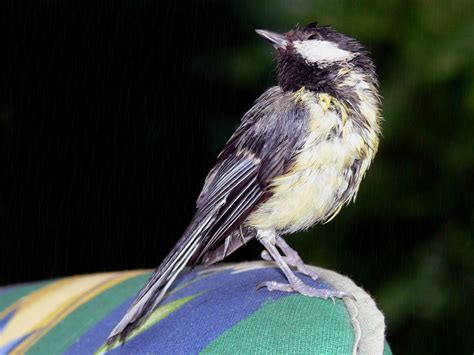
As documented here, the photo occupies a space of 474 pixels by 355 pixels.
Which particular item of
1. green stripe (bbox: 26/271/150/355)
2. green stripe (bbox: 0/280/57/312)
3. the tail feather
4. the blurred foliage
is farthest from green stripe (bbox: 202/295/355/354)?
the blurred foliage

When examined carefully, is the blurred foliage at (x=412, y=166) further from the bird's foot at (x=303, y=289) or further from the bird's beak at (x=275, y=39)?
the bird's foot at (x=303, y=289)

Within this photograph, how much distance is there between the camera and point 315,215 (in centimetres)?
236

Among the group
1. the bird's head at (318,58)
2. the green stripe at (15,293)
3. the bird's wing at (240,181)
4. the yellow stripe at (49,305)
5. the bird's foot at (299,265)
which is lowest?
the green stripe at (15,293)

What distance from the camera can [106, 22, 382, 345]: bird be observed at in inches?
88.3

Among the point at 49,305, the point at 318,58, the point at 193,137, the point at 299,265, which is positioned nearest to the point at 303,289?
the point at 299,265

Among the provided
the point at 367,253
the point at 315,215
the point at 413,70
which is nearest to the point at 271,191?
the point at 315,215

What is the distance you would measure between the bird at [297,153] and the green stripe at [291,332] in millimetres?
155

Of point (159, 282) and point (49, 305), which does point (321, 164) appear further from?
point (49, 305)

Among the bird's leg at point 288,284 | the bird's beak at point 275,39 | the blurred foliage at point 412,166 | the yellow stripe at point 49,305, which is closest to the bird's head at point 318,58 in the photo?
the bird's beak at point 275,39

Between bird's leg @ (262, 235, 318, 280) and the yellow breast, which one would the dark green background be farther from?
the yellow breast

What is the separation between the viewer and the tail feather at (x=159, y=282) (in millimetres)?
2131

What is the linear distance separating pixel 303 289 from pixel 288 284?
0.08 m

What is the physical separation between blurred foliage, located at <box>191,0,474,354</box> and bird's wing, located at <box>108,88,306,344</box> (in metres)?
1.43

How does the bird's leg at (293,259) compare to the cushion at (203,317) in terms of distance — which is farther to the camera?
the bird's leg at (293,259)
